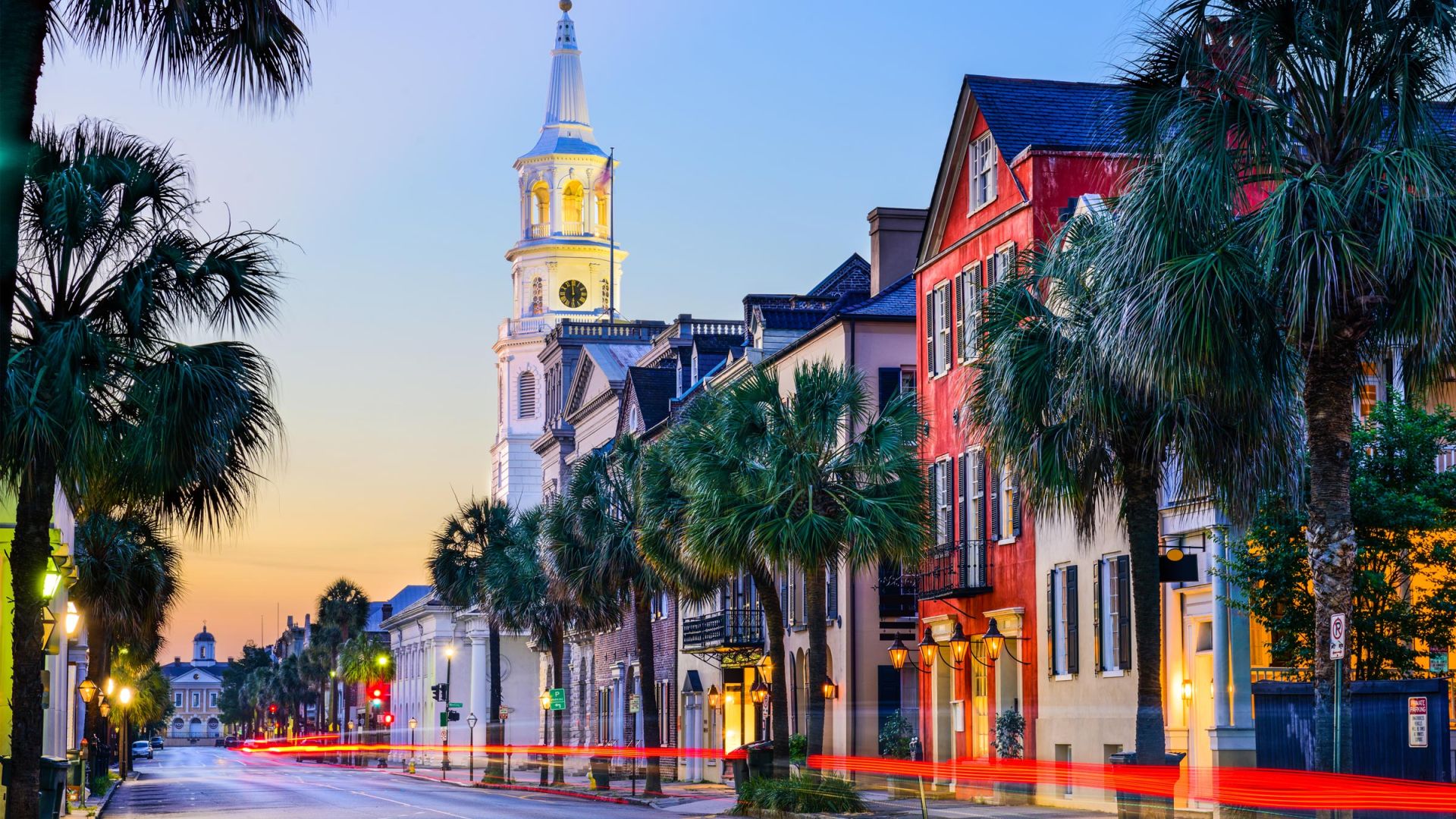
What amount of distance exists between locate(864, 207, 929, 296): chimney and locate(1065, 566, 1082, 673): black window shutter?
1663 centimetres

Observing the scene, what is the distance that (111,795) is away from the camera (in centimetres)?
5353

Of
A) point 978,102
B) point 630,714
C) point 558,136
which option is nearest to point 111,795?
point 630,714

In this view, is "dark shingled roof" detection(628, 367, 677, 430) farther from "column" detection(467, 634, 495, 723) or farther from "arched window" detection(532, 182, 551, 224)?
"arched window" detection(532, 182, 551, 224)

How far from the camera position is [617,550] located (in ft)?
160

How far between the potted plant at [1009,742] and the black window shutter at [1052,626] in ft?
5.13

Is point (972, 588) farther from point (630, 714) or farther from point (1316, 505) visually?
point (630, 714)

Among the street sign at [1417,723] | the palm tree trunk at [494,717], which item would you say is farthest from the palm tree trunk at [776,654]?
the palm tree trunk at [494,717]

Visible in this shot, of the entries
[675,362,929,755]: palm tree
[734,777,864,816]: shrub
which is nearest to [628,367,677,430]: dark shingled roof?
[675,362,929,755]: palm tree

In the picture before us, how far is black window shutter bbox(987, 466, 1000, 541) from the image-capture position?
37531 millimetres

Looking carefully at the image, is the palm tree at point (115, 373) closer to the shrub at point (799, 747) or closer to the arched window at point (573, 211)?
the shrub at point (799, 747)

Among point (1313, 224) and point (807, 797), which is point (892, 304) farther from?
point (1313, 224)

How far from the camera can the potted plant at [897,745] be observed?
4020 cm

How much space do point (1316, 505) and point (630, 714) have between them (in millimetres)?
51573

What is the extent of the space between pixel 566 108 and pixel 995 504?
91169mm
